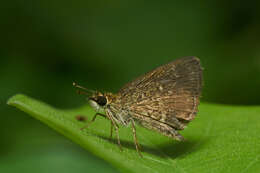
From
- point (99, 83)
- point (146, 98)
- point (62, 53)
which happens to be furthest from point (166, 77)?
point (62, 53)

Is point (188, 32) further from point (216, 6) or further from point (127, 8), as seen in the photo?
point (127, 8)

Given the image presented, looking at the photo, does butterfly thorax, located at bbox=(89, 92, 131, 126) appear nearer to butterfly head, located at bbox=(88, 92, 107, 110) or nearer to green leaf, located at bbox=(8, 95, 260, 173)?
butterfly head, located at bbox=(88, 92, 107, 110)

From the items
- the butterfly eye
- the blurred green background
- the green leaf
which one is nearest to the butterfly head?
the butterfly eye

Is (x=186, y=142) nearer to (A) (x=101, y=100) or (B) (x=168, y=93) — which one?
(B) (x=168, y=93)

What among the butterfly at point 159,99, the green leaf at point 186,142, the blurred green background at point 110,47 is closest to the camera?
the green leaf at point 186,142

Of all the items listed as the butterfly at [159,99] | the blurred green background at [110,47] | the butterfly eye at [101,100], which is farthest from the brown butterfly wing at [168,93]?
the blurred green background at [110,47]

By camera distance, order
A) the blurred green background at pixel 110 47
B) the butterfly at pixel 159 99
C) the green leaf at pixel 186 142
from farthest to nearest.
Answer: the blurred green background at pixel 110 47, the butterfly at pixel 159 99, the green leaf at pixel 186 142

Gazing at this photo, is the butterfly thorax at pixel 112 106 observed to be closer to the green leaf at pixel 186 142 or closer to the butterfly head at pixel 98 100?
the butterfly head at pixel 98 100
